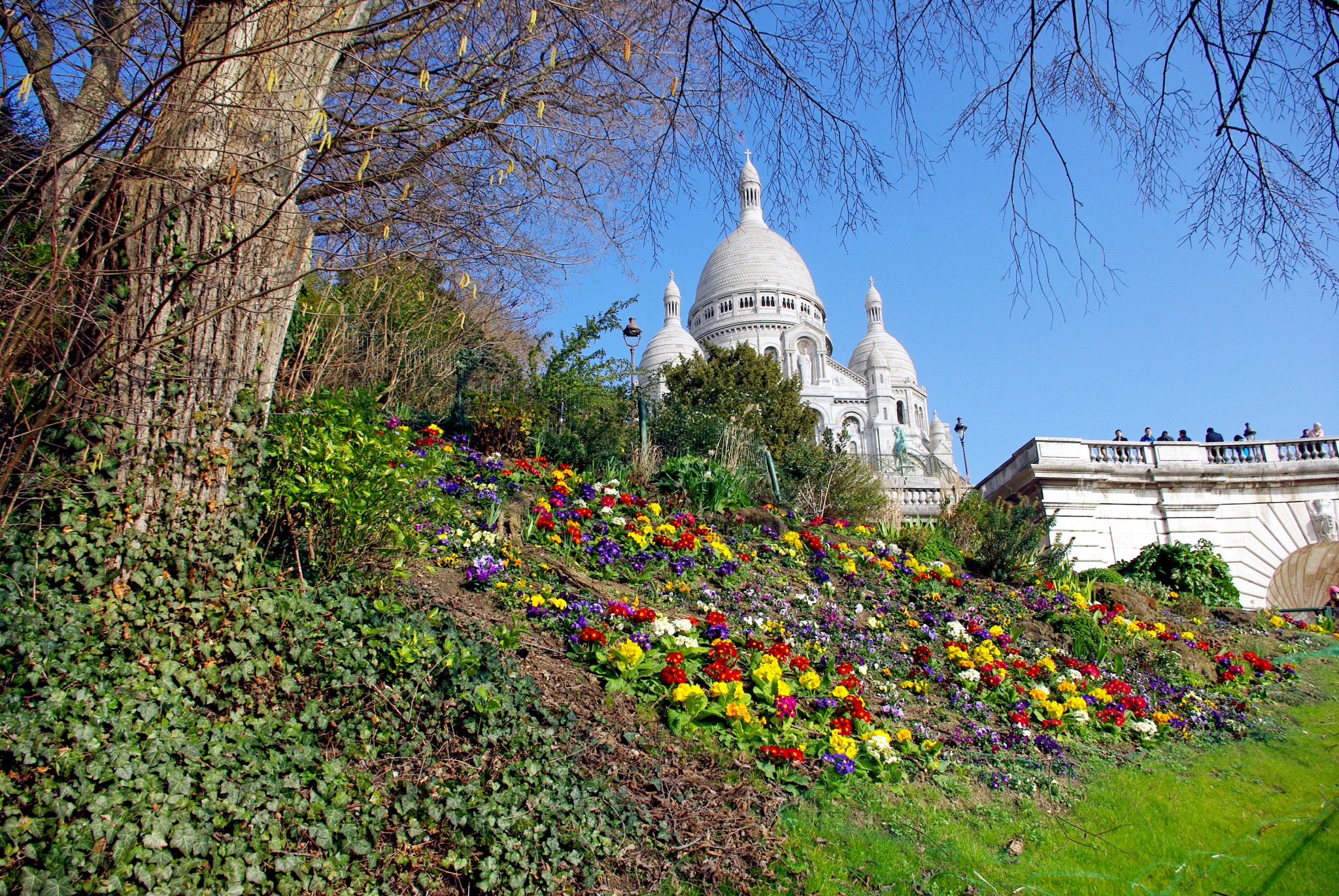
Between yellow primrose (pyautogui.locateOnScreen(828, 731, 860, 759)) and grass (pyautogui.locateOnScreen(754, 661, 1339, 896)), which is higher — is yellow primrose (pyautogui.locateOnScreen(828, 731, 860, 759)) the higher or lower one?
the higher one

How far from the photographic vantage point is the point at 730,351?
1176 inches

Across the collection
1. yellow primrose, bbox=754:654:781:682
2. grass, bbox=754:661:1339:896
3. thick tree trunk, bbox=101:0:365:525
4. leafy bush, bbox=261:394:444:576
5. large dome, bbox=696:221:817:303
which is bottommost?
grass, bbox=754:661:1339:896

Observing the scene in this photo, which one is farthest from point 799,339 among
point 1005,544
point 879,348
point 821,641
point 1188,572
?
point 821,641

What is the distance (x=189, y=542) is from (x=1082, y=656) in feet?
22.3

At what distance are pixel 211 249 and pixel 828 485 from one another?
869cm

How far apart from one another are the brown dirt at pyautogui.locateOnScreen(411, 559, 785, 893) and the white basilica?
176ft

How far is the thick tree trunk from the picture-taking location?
3203mm

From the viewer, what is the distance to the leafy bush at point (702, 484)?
28.0ft

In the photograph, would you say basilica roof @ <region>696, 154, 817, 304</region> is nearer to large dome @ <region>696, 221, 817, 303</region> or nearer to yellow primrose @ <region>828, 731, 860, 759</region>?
large dome @ <region>696, 221, 817, 303</region>

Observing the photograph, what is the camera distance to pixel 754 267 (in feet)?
224

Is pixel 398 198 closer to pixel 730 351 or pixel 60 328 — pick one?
pixel 60 328

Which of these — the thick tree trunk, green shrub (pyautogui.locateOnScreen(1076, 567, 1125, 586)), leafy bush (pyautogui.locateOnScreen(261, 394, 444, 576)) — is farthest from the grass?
green shrub (pyautogui.locateOnScreen(1076, 567, 1125, 586))

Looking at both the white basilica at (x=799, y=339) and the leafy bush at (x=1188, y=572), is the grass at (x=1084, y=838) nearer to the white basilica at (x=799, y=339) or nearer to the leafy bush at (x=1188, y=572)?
the leafy bush at (x=1188, y=572)

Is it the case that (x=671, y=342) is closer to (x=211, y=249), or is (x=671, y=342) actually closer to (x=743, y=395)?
(x=743, y=395)
